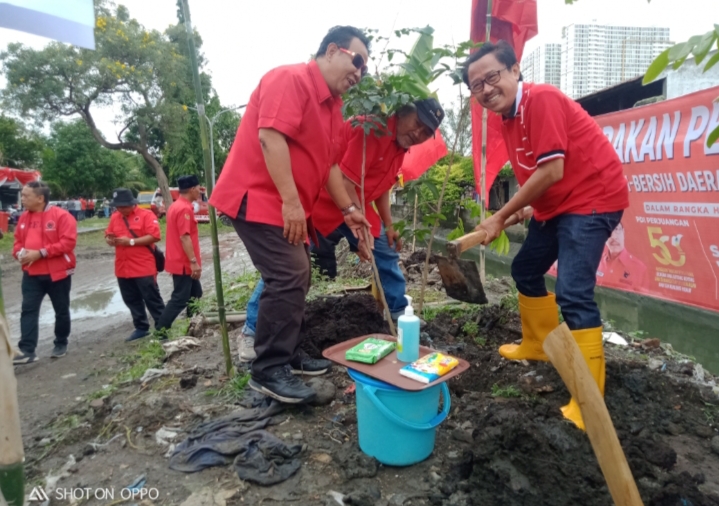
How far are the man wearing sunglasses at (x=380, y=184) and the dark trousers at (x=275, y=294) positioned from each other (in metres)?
0.73

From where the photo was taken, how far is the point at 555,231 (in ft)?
9.33

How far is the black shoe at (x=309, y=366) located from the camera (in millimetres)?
3035

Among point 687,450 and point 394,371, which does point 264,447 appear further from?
point 687,450

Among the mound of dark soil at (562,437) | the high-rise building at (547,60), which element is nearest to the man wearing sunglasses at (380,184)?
the mound of dark soil at (562,437)

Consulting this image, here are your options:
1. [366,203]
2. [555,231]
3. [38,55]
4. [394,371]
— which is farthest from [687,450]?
[38,55]

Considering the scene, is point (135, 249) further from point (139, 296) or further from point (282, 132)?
point (282, 132)

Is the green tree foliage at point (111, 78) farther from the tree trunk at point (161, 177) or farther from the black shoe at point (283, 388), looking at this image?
the black shoe at point (283, 388)

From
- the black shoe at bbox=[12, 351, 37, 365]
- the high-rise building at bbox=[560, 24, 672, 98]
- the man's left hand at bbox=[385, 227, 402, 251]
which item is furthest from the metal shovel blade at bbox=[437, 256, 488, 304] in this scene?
the high-rise building at bbox=[560, 24, 672, 98]

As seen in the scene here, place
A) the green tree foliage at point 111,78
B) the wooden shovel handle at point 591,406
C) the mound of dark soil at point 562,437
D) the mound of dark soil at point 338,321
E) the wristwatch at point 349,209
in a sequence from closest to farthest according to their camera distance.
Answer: the wooden shovel handle at point 591,406
the mound of dark soil at point 562,437
the wristwatch at point 349,209
the mound of dark soil at point 338,321
the green tree foliage at point 111,78

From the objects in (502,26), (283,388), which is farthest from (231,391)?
(502,26)

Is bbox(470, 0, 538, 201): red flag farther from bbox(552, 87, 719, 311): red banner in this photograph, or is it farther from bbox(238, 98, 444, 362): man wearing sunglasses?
bbox(238, 98, 444, 362): man wearing sunglasses

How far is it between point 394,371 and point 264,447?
69cm

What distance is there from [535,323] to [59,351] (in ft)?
15.4

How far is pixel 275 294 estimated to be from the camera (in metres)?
2.44
